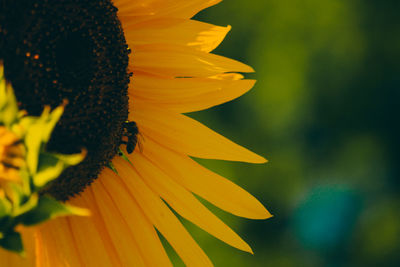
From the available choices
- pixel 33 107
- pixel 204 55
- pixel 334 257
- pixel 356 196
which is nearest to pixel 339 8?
pixel 356 196

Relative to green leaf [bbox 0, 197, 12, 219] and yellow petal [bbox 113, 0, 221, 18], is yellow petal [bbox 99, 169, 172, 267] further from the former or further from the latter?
green leaf [bbox 0, 197, 12, 219]

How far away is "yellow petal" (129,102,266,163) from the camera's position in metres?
1.49

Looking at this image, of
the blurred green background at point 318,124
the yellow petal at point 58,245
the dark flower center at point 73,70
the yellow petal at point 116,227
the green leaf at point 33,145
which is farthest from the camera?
the blurred green background at point 318,124

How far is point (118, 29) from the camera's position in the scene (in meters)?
1.32

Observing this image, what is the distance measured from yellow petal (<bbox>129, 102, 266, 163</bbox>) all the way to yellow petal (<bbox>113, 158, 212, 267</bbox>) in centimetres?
10

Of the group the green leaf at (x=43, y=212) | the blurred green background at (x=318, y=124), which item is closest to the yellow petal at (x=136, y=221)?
the green leaf at (x=43, y=212)

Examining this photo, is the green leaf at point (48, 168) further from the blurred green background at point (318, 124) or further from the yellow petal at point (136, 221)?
the blurred green background at point (318, 124)

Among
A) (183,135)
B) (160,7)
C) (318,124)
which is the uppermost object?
(160,7)

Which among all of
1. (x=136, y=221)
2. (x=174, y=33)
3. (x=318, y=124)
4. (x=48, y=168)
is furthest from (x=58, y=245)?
(x=318, y=124)

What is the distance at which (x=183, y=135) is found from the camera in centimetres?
151

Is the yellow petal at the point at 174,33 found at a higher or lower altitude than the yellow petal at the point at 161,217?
higher

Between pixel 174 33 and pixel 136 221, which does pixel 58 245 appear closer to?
pixel 136 221

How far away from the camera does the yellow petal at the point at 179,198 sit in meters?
1.48

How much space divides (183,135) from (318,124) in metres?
2.19
